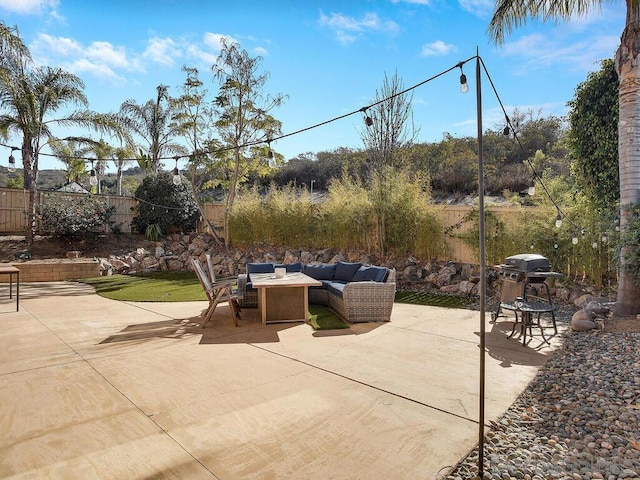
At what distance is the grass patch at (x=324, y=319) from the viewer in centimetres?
460

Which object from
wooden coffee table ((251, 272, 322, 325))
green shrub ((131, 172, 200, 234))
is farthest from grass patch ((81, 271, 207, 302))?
green shrub ((131, 172, 200, 234))

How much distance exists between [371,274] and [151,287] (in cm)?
479

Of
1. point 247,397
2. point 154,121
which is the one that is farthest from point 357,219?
point 154,121

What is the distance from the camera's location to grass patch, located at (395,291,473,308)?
606 centimetres

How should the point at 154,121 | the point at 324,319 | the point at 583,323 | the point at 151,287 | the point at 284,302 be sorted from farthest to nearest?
the point at 154,121, the point at 151,287, the point at 324,319, the point at 284,302, the point at 583,323

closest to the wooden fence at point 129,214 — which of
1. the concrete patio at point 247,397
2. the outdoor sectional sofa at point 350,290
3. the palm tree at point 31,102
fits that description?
the palm tree at point 31,102

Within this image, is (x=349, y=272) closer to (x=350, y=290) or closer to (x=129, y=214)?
(x=350, y=290)

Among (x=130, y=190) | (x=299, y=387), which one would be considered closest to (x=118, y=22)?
(x=299, y=387)

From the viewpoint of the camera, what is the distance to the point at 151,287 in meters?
A: 7.88

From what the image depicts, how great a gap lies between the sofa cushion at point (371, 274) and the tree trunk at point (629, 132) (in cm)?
277

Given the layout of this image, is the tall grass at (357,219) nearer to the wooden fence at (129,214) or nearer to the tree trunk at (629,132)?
the wooden fence at (129,214)

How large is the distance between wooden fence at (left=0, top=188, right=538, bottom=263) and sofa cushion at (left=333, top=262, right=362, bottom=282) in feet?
8.53

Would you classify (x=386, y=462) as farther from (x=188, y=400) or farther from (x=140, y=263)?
(x=140, y=263)

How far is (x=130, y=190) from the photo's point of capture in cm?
2691
